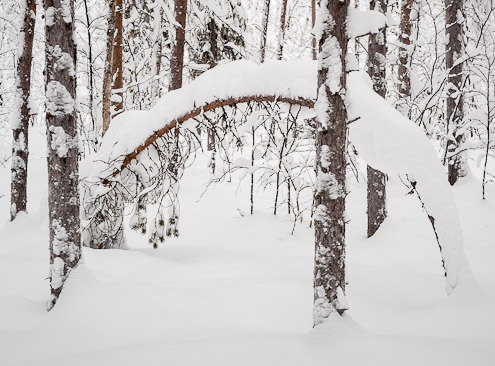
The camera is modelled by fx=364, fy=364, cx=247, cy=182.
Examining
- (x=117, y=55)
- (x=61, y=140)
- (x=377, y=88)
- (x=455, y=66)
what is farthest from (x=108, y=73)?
(x=455, y=66)

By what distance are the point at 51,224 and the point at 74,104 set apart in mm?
1184

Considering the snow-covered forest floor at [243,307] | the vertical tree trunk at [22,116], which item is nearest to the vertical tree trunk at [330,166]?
the snow-covered forest floor at [243,307]

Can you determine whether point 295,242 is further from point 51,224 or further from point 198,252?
point 51,224

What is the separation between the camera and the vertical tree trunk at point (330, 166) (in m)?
2.53

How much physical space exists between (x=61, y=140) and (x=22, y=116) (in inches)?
192

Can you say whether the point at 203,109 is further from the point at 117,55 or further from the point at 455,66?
the point at 455,66

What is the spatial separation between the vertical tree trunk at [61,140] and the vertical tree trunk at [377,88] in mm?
4444

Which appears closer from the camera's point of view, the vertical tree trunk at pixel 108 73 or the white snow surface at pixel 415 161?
the white snow surface at pixel 415 161

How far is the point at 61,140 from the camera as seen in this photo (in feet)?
11.3

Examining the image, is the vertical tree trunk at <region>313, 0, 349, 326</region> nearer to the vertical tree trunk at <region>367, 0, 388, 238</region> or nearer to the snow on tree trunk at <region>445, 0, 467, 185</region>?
the vertical tree trunk at <region>367, 0, 388, 238</region>

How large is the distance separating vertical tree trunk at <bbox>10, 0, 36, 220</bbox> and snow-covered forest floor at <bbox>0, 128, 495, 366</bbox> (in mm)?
1245

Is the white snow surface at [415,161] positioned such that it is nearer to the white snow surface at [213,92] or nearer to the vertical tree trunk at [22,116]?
the white snow surface at [213,92]

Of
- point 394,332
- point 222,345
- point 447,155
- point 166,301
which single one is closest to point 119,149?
point 166,301

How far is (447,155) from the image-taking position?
7.74 m
